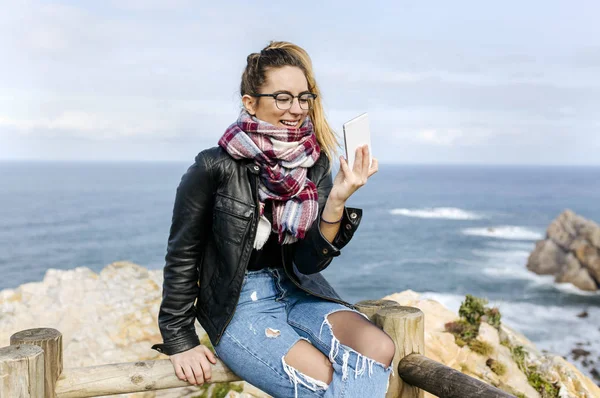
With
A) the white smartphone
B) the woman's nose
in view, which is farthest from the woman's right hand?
the woman's nose

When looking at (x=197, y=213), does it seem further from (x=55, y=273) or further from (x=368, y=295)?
(x=368, y=295)

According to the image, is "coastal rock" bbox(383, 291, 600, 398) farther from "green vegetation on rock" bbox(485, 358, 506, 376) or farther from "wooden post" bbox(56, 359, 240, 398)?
"wooden post" bbox(56, 359, 240, 398)

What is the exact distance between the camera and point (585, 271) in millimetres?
32500

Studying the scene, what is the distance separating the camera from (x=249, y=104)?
3.12m

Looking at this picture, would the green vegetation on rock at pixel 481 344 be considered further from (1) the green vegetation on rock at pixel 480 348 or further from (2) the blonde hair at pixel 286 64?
(2) the blonde hair at pixel 286 64

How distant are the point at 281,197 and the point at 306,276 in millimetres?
478

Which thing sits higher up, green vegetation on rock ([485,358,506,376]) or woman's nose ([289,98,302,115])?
woman's nose ([289,98,302,115])

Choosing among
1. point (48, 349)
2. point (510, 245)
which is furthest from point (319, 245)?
point (510, 245)

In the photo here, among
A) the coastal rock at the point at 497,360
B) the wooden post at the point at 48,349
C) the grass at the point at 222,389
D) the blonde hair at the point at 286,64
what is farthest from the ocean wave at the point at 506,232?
the wooden post at the point at 48,349

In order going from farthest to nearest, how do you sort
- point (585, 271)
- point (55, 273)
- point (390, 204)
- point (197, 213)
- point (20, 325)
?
point (390, 204) < point (585, 271) < point (55, 273) < point (20, 325) < point (197, 213)

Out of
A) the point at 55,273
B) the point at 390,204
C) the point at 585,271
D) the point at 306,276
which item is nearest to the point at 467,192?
the point at 390,204

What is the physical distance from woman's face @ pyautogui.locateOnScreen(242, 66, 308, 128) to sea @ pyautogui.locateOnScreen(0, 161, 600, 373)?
1994cm

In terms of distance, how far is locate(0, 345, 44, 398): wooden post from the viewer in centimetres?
259

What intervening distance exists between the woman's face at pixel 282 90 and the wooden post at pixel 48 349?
1565 millimetres
